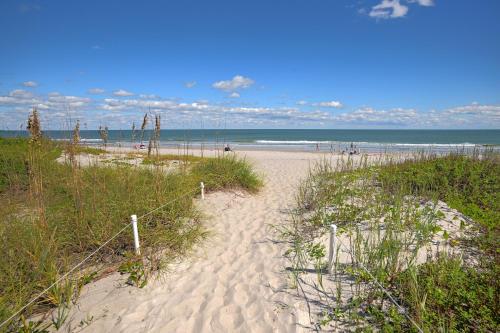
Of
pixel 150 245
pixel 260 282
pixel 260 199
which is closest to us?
pixel 260 282

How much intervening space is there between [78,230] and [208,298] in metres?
2.13

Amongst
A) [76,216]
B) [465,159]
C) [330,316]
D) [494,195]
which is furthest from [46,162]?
[465,159]

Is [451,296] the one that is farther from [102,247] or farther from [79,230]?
[79,230]

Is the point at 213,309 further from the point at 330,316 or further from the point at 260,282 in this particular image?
the point at 330,316

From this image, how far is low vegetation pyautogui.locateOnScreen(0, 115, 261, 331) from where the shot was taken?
2916mm

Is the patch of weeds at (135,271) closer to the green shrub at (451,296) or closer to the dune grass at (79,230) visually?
the dune grass at (79,230)

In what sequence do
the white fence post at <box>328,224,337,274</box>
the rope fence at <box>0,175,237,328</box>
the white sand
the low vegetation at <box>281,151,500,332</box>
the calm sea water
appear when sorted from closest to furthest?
the rope fence at <box>0,175,237,328</box>
the low vegetation at <box>281,151,500,332</box>
the white sand
the white fence post at <box>328,224,337,274</box>
the calm sea water

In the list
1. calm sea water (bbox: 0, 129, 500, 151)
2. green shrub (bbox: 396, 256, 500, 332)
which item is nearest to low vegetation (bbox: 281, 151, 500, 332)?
green shrub (bbox: 396, 256, 500, 332)

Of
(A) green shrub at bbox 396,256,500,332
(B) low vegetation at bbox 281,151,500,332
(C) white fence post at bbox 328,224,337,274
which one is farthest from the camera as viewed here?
(C) white fence post at bbox 328,224,337,274

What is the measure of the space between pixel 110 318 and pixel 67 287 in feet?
2.07

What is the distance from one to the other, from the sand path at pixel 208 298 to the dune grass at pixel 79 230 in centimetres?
22

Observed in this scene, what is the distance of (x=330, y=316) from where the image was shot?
9.27 feet

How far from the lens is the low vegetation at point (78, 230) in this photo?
115 inches

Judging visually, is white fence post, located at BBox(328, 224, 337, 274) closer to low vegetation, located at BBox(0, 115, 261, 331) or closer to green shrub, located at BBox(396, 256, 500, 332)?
green shrub, located at BBox(396, 256, 500, 332)
